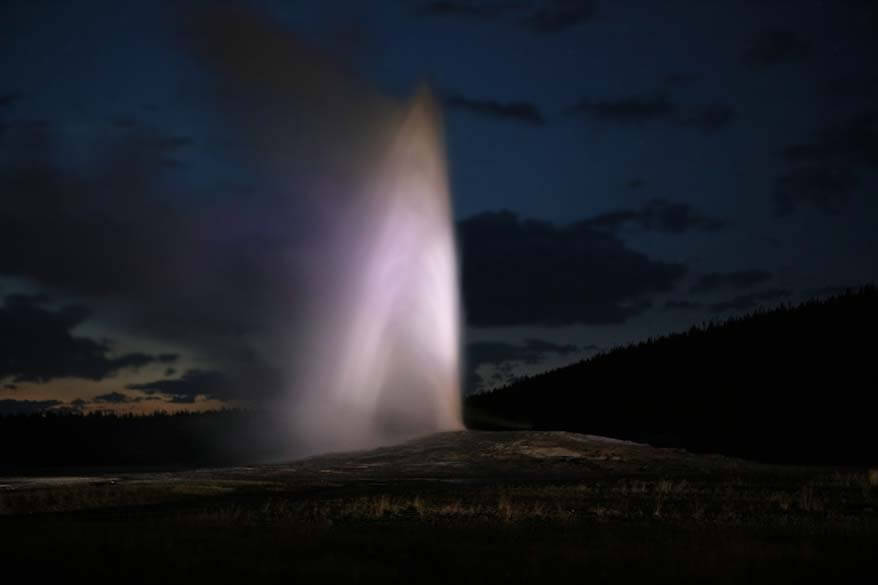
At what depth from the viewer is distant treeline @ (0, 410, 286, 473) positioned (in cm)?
9656

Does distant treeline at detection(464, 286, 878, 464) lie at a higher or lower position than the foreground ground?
higher

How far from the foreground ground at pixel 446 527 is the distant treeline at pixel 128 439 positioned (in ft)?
143

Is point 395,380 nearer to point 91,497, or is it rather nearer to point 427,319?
point 427,319

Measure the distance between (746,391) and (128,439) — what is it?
87.3 metres

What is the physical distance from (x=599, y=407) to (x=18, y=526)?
93164mm

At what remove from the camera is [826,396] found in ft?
264

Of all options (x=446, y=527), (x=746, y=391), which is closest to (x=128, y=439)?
(x=746, y=391)

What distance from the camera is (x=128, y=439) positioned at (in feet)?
464

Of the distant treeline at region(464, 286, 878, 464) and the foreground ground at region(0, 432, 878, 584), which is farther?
the distant treeline at region(464, 286, 878, 464)

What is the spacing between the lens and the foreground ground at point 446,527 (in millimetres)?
17281

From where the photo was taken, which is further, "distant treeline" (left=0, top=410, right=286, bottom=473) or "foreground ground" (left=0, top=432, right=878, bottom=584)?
"distant treeline" (left=0, top=410, right=286, bottom=473)

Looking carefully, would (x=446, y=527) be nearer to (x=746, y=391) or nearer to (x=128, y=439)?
(x=746, y=391)

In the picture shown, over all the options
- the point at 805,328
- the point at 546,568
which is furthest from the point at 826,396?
the point at 546,568

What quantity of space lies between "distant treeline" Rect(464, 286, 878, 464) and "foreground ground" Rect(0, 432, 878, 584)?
3151 centimetres
